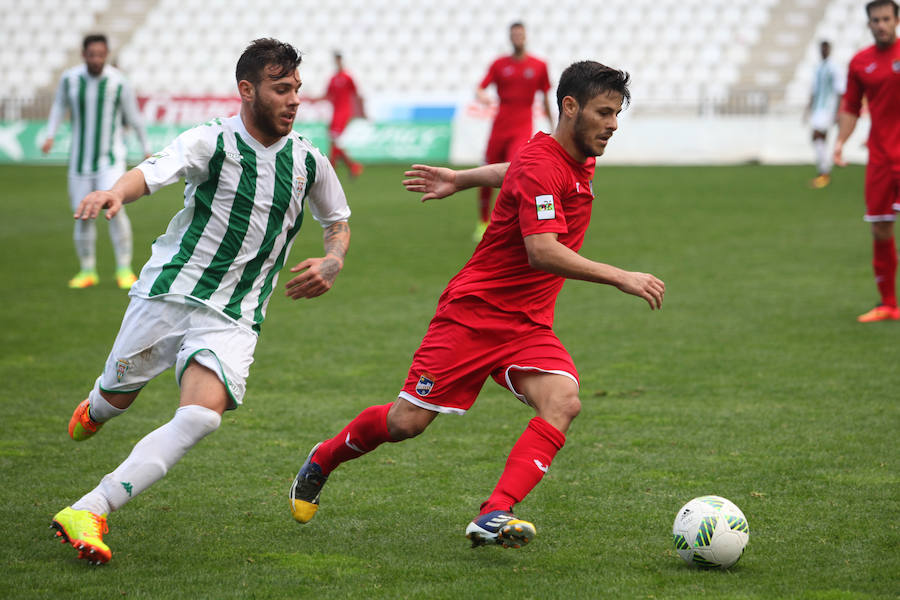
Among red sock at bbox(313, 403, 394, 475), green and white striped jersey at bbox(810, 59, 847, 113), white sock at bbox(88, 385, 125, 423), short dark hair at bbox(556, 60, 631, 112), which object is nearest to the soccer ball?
red sock at bbox(313, 403, 394, 475)

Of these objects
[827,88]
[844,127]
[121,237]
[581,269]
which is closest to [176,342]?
[581,269]

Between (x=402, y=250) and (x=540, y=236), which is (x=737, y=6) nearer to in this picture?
(x=402, y=250)

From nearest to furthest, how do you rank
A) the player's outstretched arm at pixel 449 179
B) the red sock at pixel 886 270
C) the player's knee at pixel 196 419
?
the player's knee at pixel 196 419, the player's outstretched arm at pixel 449 179, the red sock at pixel 886 270

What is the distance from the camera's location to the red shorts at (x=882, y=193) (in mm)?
7973

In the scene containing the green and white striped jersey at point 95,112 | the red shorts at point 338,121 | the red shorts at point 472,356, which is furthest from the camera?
the red shorts at point 338,121

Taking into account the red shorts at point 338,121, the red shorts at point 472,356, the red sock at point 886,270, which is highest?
the red shorts at point 472,356

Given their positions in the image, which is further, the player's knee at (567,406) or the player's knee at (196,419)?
the player's knee at (567,406)

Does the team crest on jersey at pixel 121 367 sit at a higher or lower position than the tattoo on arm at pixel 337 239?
lower

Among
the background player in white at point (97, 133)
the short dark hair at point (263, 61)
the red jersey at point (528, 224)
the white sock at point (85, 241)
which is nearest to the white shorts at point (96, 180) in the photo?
the background player in white at point (97, 133)

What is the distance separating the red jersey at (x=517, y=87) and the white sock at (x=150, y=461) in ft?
29.5

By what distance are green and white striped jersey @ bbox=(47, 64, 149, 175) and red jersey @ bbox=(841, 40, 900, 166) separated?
20.5ft

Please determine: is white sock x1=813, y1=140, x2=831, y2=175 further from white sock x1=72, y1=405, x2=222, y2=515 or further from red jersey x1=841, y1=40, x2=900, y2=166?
white sock x1=72, y1=405, x2=222, y2=515

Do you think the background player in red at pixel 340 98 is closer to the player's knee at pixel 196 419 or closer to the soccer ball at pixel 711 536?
the player's knee at pixel 196 419

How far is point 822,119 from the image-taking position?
18109 mm
